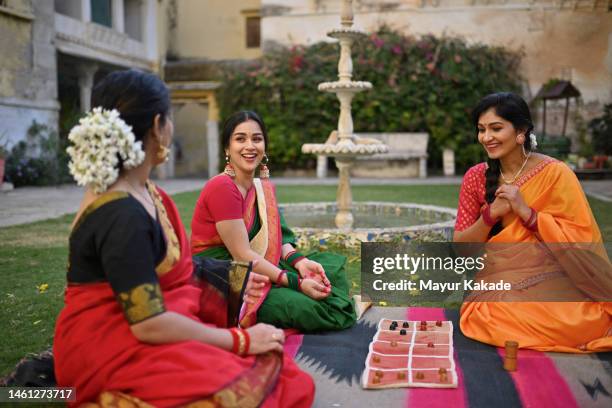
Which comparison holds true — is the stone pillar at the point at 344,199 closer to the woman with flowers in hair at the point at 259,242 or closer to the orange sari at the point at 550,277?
the woman with flowers in hair at the point at 259,242

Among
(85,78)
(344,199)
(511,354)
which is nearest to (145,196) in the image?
(511,354)

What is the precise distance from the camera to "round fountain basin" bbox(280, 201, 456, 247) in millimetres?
5762

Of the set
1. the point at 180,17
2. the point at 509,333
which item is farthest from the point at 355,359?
the point at 180,17

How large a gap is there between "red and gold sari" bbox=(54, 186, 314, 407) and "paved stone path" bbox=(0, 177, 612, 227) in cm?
618

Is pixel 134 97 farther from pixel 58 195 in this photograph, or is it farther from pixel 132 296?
pixel 58 195

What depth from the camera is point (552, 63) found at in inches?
602

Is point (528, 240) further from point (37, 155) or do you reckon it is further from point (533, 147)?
point (37, 155)

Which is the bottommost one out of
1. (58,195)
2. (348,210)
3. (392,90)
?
(58,195)

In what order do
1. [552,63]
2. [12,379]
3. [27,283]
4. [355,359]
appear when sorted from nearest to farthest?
[12,379]
[355,359]
[27,283]
[552,63]

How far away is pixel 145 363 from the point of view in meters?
1.85

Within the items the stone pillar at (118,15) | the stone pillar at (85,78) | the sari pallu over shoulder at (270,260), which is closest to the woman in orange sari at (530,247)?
the sari pallu over shoulder at (270,260)

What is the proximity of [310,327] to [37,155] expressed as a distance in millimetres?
11207

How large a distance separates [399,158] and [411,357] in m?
12.0

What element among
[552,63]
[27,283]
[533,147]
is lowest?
[27,283]
